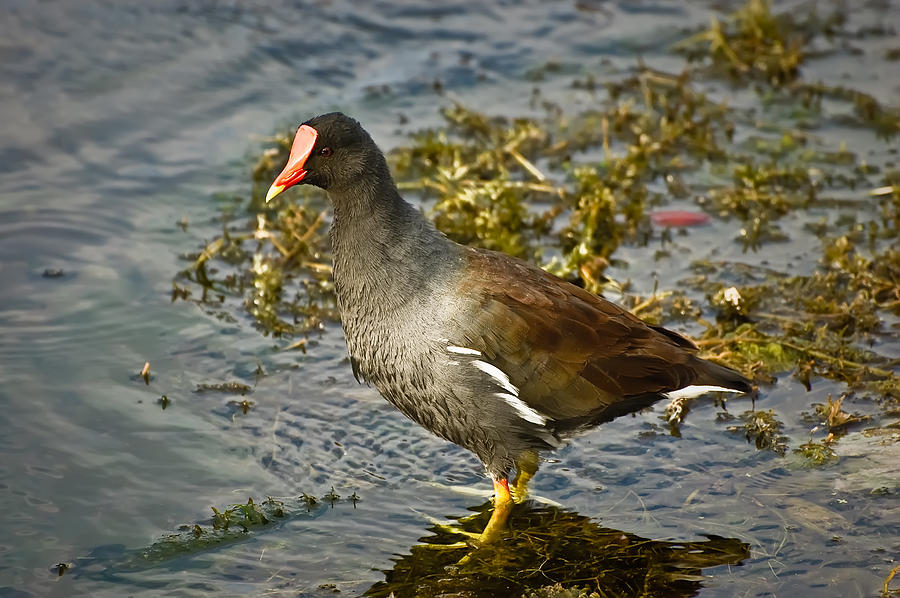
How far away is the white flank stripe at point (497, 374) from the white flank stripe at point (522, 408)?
2cm

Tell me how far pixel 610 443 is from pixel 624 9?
5359 mm

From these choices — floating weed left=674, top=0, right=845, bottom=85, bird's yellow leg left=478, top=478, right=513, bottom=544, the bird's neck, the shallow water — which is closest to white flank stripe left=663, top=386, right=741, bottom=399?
the shallow water

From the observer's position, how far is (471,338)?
4.55 m

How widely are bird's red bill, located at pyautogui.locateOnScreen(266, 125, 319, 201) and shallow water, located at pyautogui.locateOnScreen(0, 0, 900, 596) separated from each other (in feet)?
4.00

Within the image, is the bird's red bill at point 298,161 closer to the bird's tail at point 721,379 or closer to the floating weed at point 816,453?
the bird's tail at point 721,379

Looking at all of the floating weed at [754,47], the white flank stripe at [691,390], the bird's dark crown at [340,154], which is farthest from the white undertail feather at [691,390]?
the floating weed at [754,47]

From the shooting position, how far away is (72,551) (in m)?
4.55

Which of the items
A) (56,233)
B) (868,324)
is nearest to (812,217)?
(868,324)

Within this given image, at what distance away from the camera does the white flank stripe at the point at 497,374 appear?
14.9 feet

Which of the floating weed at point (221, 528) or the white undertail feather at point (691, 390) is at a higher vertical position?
the white undertail feather at point (691, 390)

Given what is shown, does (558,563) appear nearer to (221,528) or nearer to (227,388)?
(221,528)

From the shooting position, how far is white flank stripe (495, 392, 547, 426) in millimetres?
4602

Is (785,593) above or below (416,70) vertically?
below

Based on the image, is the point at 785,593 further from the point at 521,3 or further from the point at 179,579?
the point at 521,3
